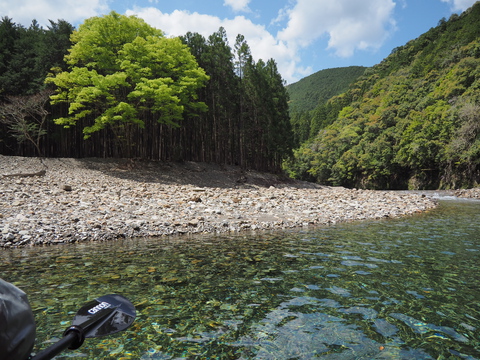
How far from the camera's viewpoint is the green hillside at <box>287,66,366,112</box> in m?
165

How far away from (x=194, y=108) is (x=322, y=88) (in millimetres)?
170334

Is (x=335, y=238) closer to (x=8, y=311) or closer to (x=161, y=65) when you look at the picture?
(x=8, y=311)

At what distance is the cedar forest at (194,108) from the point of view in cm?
2391

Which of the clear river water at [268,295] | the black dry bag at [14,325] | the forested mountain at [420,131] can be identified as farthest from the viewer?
the forested mountain at [420,131]

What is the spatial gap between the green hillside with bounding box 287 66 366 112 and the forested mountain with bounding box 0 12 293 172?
125352 millimetres

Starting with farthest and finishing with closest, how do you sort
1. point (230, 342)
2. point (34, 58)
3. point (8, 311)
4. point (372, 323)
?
1. point (34, 58)
2. point (372, 323)
3. point (230, 342)
4. point (8, 311)

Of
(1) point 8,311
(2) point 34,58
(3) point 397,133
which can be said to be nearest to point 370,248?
(1) point 8,311

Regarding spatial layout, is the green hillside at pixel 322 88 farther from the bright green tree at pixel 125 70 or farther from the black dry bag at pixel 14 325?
the black dry bag at pixel 14 325

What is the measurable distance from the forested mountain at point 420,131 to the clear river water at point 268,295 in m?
37.7

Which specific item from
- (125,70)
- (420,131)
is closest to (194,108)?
(125,70)

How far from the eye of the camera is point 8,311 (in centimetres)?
154

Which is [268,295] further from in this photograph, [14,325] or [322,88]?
[322,88]

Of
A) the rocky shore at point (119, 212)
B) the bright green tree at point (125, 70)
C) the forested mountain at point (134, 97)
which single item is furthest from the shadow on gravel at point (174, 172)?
the rocky shore at point (119, 212)

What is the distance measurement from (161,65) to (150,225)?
19.3 metres
